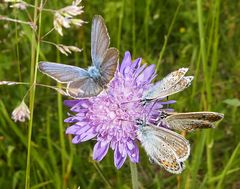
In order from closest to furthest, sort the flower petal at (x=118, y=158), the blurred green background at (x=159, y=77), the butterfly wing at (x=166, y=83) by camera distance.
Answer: the butterfly wing at (x=166, y=83)
the flower petal at (x=118, y=158)
the blurred green background at (x=159, y=77)

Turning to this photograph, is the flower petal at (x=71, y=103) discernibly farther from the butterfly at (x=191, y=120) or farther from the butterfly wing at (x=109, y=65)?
the butterfly at (x=191, y=120)

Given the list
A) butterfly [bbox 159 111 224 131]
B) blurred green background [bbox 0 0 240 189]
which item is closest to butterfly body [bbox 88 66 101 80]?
butterfly [bbox 159 111 224 131]

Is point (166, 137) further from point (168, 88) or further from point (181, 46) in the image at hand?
point (181, 46)

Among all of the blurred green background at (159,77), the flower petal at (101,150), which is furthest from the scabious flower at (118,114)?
the blurred green background at (159,77)

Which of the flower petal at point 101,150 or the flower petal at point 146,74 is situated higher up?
the flower petal at point 146,74

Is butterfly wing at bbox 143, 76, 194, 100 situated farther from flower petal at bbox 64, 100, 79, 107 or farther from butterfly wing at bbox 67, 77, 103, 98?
flower petal at bbox 64, 100, 79, 107

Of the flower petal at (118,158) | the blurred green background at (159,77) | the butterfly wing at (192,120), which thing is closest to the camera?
the butterfly wing at (192,120)

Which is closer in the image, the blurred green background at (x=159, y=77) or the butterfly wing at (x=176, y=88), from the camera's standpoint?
the butterfly wing at (x=176, y=88)

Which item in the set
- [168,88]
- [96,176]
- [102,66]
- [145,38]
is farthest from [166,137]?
[145,38]

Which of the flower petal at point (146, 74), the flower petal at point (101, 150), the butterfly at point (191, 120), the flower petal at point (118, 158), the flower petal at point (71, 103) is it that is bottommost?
the flower petal at point (118, 158)
